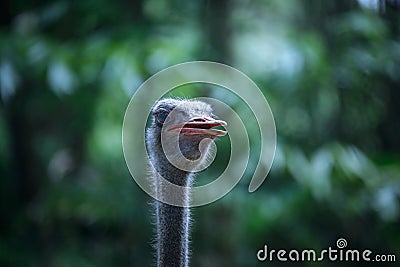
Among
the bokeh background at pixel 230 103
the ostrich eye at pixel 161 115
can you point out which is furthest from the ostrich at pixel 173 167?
the bokeh background at pixel 230 103

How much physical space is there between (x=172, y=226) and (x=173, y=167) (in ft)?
0.17

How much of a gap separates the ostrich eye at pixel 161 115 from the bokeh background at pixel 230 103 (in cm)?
67

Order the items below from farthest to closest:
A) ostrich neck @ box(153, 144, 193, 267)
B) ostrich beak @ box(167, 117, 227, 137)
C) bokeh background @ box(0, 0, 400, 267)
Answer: bokeh background @ box(0, 0, 400, 267) → ostrich neck @ box(153, 144, 193, 267) → ostrich beak @ box(167, 117, 227, 137)

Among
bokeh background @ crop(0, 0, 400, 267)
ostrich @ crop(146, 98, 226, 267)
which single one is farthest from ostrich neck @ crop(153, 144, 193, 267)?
bokeh background @ crop(0, 0, 400, 267)

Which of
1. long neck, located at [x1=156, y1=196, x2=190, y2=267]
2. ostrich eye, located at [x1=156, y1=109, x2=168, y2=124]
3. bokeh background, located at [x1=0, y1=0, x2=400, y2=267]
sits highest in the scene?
bokeh background, located at [x1=0, y1=0, x2=400, y2=267]

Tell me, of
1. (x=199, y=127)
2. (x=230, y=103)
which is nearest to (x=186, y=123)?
(x=199, y=127)

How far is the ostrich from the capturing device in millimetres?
570

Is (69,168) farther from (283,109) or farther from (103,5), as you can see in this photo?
(283,109)

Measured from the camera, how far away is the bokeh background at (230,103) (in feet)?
4.70

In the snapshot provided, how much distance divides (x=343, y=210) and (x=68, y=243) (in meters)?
0.64

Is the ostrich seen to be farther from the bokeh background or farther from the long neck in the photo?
the bokeh background

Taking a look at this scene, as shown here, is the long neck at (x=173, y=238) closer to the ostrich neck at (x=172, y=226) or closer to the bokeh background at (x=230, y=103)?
the ostrich neck at (x=172, y=226)

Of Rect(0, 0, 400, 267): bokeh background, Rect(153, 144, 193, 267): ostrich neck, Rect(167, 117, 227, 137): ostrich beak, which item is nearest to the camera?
Rect(167, 117, 227, 137): ostrich beak

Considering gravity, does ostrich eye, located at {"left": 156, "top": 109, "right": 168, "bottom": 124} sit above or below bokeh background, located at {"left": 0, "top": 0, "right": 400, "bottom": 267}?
below
